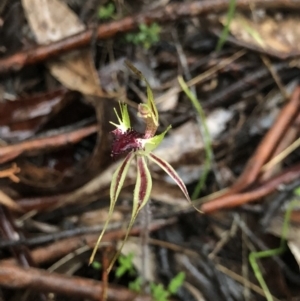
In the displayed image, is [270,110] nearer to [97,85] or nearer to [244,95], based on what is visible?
[244,95]

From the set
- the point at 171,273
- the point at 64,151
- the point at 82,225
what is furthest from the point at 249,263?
the point at 64,151

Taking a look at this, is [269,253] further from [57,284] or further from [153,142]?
[153,142]

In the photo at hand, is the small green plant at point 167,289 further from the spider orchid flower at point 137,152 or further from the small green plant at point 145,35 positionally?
the small green plant at point 145,35

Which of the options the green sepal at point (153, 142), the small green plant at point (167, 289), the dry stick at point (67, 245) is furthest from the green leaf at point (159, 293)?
the green sepal at point (153, 142)

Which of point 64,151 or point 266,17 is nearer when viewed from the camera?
point 64,151

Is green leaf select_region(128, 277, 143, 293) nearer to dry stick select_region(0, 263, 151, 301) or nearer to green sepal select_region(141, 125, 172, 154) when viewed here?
dry stick select_region(0, 263, 151, 301)

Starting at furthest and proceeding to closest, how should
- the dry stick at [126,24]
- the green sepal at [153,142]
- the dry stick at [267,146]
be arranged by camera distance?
the dry stick at [126,24], the dry stick at [267,146], the green sepal at [153,142]
